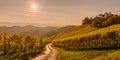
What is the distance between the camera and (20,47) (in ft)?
353

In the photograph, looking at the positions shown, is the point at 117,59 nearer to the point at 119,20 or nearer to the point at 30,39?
the point at 30,39

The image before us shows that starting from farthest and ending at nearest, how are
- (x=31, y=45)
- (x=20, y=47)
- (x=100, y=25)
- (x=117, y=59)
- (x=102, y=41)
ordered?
1. (x=100, y=25)
2. (x=31, y=45)
3. (x=20, y=47)
4. (x=102, y=41)
5. (x=117, y=59)

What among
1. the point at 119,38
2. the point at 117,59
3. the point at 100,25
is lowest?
the point at 117,59

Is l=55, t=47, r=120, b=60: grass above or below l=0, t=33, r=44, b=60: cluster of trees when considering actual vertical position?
below

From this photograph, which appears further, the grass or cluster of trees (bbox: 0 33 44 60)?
cluster of trees (bbox: 0 33 44 60)

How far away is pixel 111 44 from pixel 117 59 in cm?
3528

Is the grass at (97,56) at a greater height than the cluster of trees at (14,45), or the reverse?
the cluster of trees at (14,45)

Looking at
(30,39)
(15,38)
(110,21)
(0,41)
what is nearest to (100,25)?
(110,21)

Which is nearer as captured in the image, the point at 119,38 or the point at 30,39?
the point at 119,38

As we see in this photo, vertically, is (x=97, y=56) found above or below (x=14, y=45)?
below

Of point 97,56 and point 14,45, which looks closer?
point 97,56

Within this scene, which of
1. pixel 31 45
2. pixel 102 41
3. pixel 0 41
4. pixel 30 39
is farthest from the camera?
pixel 30 39

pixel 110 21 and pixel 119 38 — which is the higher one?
pixel 110 21

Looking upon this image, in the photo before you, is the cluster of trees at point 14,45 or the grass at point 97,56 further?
the cluster of trees at point 14,45
